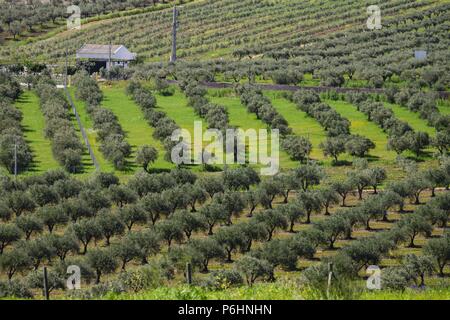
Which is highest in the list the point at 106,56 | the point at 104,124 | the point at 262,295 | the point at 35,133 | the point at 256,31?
the point at 256,31

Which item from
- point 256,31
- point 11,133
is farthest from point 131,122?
point 256,31

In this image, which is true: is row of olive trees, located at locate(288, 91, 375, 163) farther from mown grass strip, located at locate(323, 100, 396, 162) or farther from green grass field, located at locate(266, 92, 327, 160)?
mown grass strip, located at locate(323, 100, 396, 162)

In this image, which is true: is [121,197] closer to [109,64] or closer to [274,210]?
[274,210]

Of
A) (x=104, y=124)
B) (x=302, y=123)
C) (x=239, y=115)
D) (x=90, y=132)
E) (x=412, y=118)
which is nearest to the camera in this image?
(x=104, y=124)

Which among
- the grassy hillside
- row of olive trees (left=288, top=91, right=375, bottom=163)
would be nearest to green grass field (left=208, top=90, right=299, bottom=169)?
row of olive trees (left=288, top=91, right=375, bottom=163)

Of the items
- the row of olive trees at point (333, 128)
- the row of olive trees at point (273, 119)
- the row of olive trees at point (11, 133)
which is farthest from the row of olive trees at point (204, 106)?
the row of olive trees at point (11, 133)

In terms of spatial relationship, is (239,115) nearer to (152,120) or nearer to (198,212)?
(152,120)
